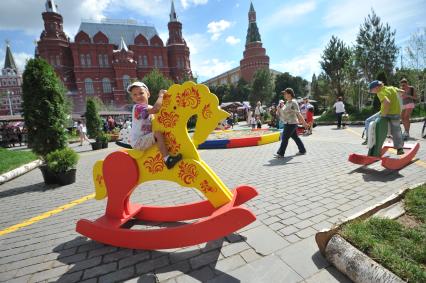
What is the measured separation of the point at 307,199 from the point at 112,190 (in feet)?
9.69

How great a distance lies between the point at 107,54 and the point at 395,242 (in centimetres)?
6703

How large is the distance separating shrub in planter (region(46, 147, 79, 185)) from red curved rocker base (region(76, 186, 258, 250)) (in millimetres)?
3856

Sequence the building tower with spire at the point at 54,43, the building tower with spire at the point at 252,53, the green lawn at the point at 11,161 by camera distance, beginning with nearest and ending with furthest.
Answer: the green lawn at the point at 11,161
the building tower with spire at the point at 54,43
the building tower with spire at the point at 252,53

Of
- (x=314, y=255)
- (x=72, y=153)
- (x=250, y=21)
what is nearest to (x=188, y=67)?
(x=250, y=21)

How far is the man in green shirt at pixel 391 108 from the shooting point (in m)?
5.28

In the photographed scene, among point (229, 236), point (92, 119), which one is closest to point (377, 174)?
point (229, 236)

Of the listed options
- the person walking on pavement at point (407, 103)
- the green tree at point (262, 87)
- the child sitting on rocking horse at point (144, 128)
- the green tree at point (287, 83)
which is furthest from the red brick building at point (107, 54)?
the child sitting on rocking horse at point (144, 128)

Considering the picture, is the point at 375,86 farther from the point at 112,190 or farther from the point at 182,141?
the point at 112,190

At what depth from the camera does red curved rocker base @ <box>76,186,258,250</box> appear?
2584 millimetres

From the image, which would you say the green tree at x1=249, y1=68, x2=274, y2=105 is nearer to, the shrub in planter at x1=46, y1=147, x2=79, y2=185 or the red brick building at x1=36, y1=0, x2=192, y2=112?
the red brick building at x1=36, y1=0, x2=192, y2=112

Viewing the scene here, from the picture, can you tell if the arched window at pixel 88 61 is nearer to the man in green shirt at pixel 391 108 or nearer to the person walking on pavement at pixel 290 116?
the person walking on pavement at pixel 290 116

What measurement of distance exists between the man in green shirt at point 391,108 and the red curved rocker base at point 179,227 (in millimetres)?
3944

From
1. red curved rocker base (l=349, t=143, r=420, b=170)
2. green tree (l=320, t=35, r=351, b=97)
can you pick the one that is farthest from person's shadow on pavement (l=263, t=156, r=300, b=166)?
green tree (l=320, t=35, r=351, b=97)

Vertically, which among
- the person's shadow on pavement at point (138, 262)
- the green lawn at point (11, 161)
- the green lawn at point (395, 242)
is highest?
the green lawn at point (11, 161)
